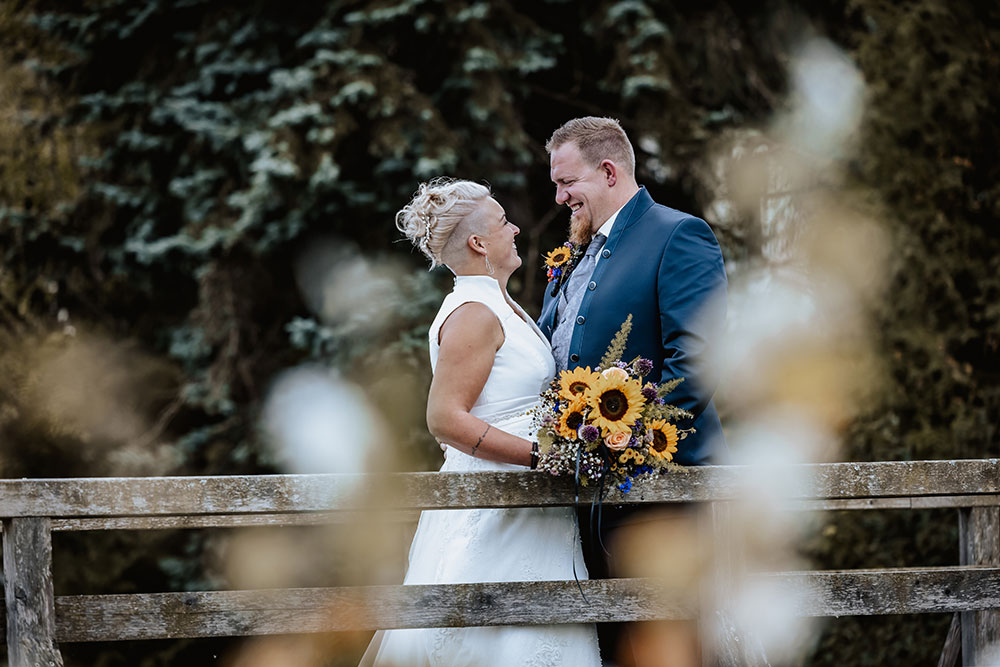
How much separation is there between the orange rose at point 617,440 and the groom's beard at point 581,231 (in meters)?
1.00

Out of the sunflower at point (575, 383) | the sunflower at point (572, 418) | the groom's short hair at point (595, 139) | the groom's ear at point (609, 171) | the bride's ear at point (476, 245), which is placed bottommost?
the sunflower at point (572, 418)

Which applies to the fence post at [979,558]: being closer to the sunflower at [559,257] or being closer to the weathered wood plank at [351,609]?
the weathered wood plank at [351,609]

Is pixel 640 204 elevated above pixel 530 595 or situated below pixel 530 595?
above

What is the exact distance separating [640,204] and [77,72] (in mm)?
5037

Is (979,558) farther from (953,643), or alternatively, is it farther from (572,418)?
(572,418)

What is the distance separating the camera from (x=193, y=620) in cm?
284

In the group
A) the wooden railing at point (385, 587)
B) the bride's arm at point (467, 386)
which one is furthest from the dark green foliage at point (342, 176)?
the bride's arm at point (467, 386)

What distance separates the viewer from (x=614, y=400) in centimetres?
276

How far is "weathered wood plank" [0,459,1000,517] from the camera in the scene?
2766 mm

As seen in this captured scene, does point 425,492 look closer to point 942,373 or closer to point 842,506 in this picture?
point 842,506

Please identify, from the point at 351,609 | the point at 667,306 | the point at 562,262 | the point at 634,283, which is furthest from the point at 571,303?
the point at 351,609

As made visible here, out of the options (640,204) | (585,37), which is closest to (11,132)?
(585,37)

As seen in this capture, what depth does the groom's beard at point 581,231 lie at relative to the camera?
11.5ft

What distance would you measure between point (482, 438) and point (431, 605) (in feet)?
1.55
